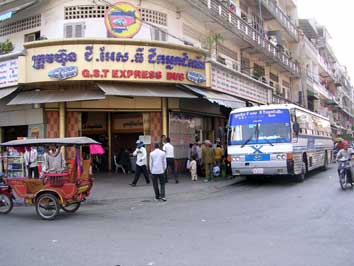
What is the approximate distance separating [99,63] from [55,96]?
2310 mm

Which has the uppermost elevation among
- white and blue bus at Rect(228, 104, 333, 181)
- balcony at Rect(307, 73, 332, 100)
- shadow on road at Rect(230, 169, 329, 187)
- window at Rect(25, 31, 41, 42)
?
balcony at Rect(307, 73, 332, 100)

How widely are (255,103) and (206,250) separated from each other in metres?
19.9

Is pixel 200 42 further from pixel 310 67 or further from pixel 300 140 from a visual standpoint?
pixel 310 67

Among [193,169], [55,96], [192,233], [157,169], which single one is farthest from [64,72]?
[192,233]

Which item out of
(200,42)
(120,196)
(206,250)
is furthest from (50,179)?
(200,42)

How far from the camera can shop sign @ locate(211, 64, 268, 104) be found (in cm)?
1889

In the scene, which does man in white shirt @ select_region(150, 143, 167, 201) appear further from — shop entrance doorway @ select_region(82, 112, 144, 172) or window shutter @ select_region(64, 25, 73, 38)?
window shutter @ select_region(64, 25, 73, 38)

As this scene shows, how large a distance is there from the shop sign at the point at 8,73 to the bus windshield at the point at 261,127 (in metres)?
8.98

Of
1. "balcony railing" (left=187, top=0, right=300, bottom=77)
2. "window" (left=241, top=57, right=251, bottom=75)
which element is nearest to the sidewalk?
"balcony railing" (left=187, top=0, right=300, bottom=77)

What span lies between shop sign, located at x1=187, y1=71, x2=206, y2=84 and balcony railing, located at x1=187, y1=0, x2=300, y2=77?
138 inches

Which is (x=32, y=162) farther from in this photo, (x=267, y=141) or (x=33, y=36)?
(x=267, y=141)

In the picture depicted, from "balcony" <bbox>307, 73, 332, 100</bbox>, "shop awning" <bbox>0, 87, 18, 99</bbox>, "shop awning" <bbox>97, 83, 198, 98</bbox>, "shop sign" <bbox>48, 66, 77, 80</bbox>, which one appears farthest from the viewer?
"balcony" <bbox>307, 73, 332, 100</bbox>

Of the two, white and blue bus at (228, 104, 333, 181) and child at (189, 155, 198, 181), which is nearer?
white and blue bus at (228, 104, 333, 181)

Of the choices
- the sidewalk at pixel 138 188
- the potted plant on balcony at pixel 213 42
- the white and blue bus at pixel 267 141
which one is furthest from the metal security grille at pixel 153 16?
the sidewalk at pixel 138 188
